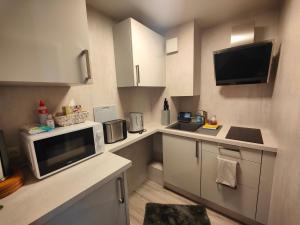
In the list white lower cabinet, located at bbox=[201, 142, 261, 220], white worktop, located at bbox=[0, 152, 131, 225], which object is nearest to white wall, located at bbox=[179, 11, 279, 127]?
white lower cabinet, located at bbox=[201, 142, 261, 220]

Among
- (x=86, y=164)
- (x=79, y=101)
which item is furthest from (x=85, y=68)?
(x=86, y=164)

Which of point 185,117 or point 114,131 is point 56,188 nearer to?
point 114,131

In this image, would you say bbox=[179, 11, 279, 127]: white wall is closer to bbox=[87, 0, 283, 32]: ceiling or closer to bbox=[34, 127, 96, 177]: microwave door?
bbox=[87, 0, 283, 32]: ceiling

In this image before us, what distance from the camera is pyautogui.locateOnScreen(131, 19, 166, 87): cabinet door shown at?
1.43 meters

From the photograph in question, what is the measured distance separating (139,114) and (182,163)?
0.78 meters

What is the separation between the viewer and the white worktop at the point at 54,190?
59 cm

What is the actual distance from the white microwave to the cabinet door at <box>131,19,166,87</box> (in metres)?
0.73

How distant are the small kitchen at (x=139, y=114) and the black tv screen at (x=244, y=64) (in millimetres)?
11

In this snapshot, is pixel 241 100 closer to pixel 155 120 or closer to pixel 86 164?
pixel 155 120

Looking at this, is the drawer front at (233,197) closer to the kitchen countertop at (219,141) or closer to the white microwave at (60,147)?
the kitchen countertop at (219,141)

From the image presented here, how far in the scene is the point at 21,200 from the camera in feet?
2.21

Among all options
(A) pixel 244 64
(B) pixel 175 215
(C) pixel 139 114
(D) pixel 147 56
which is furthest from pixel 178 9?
(B) pixel 175 215

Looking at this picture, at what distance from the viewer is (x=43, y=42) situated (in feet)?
2.58

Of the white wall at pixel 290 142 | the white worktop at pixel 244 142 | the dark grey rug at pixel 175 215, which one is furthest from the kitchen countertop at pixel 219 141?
the dark grey rug at pixel 175 215
